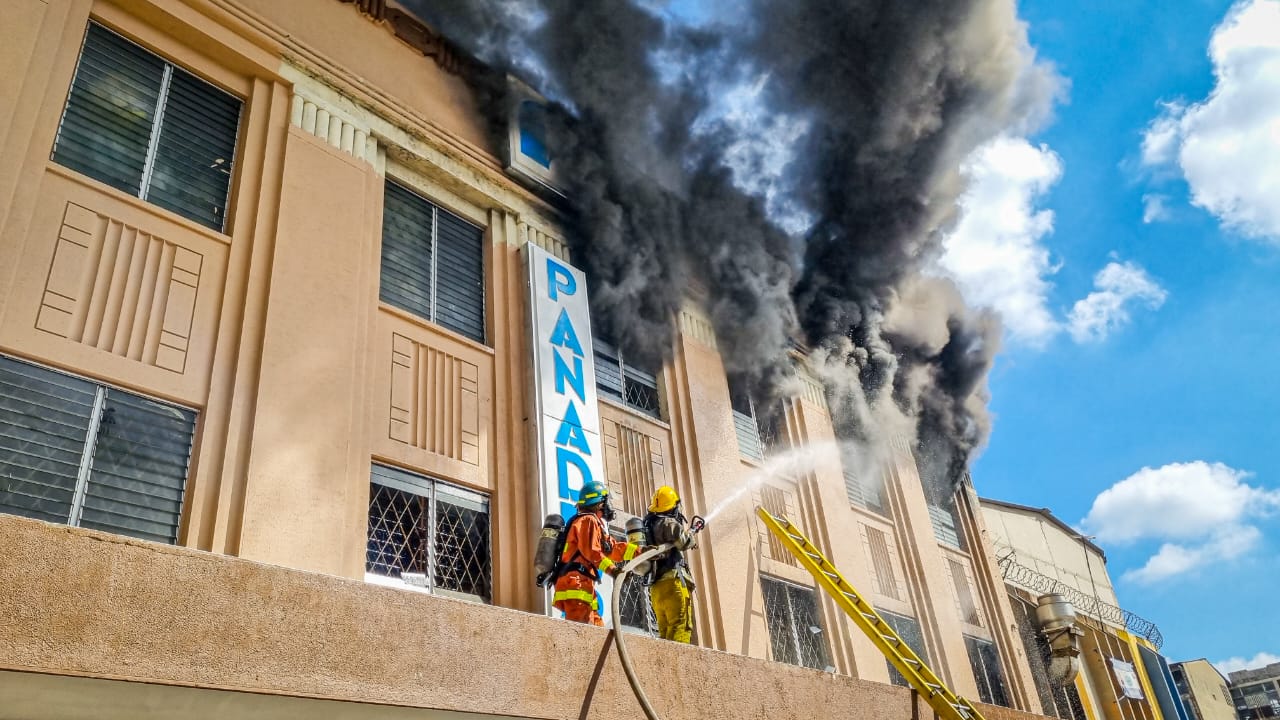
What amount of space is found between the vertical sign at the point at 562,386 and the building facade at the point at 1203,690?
3210 cm

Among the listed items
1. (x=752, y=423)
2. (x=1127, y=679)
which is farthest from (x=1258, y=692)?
(x=752, y=423)

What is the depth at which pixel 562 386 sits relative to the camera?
9031 mm

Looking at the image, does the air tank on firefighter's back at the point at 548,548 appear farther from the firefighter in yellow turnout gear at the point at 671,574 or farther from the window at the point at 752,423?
the window at the point at 752,423

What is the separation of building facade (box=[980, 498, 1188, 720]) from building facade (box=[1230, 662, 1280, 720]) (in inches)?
1095

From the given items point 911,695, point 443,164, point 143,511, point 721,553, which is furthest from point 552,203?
point 911,695

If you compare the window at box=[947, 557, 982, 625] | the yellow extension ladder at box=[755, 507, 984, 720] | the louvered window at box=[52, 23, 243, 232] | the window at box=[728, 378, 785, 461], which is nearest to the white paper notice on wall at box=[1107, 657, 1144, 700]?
the window at box=[947, 557, 982, 625]

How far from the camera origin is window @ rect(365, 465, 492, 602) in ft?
23.7

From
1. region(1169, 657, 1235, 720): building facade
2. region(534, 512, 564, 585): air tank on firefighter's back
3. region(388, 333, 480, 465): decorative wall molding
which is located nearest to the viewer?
region(534, 512, 564, 585): air tank on firefighter's back

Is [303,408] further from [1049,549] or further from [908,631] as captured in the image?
[1049,549]

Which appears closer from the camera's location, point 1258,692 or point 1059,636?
point 1059,636

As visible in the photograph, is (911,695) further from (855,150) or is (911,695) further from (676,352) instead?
(855,150)

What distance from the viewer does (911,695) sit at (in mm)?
7332

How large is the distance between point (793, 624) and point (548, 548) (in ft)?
17.7

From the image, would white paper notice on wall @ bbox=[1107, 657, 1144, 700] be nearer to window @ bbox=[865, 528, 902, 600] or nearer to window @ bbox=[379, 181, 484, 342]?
window @ bbox=[865, 528, 902, 600]
